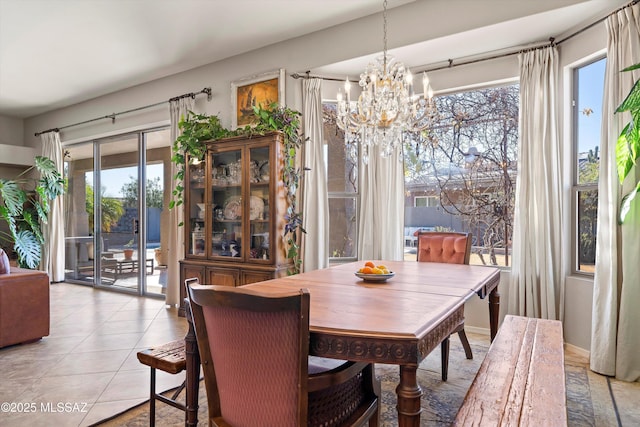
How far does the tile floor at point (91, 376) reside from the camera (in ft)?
7.32

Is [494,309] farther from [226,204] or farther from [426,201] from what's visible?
[226,204]

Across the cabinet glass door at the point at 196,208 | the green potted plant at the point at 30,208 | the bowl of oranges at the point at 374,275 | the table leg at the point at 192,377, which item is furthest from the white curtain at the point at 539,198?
the green potted plant at the point at 30,208

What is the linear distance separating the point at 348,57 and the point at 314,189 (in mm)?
1314

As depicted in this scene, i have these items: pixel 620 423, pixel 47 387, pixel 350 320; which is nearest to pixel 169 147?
pixel 47 387

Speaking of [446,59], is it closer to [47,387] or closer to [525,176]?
[525,176]

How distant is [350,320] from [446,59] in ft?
10.6

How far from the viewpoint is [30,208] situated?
262 inches

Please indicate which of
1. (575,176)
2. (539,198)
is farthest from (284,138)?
(575,176)

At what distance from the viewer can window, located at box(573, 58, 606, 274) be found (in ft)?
10.4

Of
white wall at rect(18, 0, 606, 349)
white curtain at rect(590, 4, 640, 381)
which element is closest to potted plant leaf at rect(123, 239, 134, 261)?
white wall at rect(18, 0, 606, 349)

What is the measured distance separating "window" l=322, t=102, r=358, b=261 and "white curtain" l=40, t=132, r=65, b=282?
4.88m

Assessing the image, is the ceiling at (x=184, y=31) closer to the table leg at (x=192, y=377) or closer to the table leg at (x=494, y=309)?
the table leg at (x=494, y=309)

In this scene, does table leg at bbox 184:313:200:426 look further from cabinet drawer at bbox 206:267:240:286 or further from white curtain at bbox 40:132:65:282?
white curtain at bbox 40:132:65:282

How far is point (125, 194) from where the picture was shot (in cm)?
582
